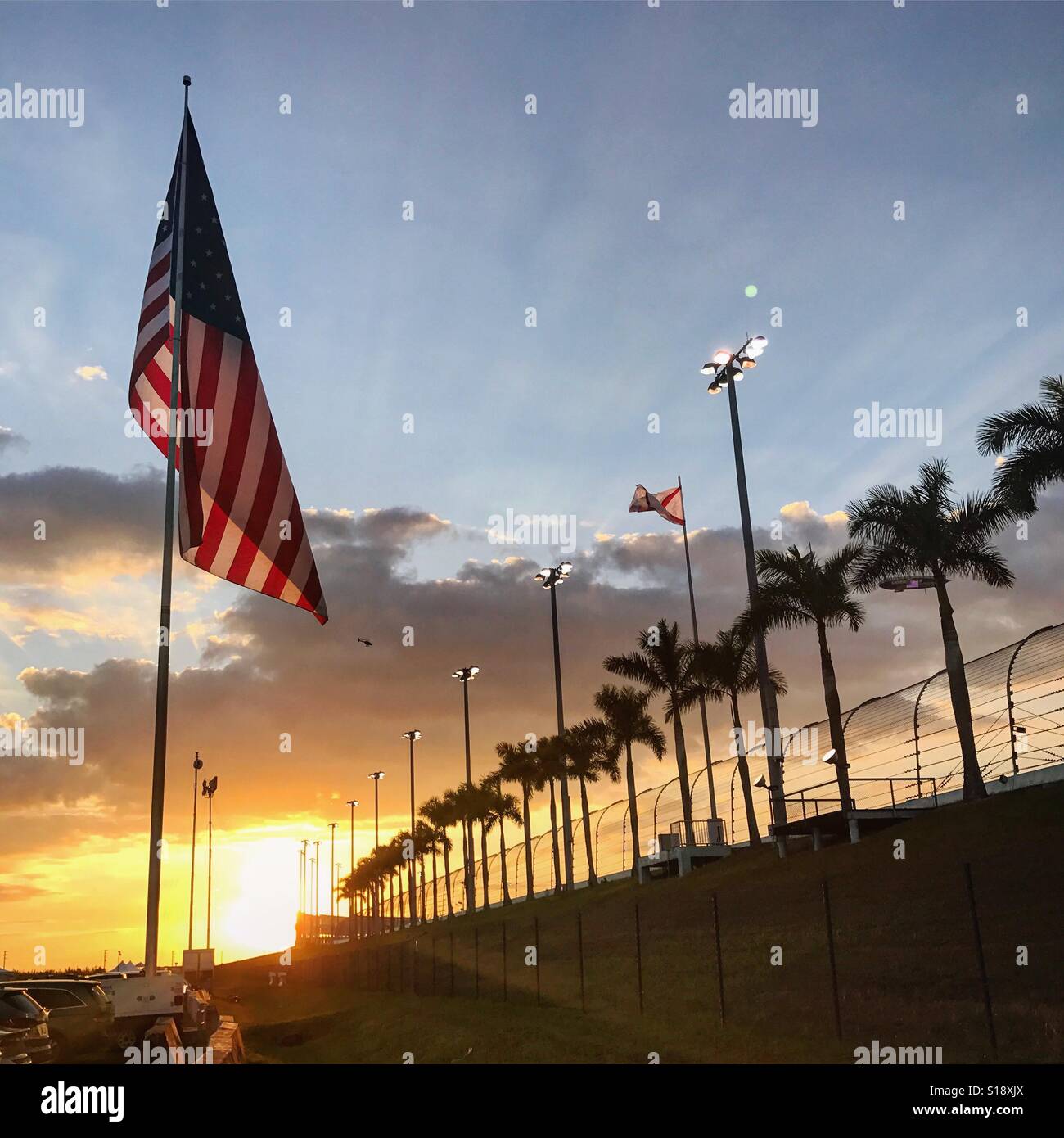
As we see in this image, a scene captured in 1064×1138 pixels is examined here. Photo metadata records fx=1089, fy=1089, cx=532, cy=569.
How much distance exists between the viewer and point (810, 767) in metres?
47.1

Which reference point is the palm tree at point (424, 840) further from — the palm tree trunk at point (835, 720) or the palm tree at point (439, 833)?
the palm tree trunk at point (835, 720)

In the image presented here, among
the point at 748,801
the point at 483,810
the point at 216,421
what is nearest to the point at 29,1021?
the point at 216,421

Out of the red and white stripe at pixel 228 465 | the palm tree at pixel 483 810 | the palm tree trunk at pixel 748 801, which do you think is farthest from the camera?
the palm tree at pixel 483 810

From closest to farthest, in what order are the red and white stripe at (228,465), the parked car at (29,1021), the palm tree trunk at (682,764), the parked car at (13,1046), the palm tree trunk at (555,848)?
1. the parked car at (13,1046)
2. the red and white stripe at (228,465)
3. the parked car at (29,1021)
4. the palm tree trunk at (682,764)
5. the palm tree trunk at (555,848)

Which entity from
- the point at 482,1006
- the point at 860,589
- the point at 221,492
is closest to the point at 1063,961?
the point at 482,1006

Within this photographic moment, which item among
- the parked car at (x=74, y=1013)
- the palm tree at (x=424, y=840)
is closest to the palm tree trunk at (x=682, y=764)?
the parked car at (x=74, y=1013)

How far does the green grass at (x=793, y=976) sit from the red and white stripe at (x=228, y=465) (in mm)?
9328

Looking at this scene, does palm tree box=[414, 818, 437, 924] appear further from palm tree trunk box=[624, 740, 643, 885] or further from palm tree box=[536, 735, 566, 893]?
palm tree trunk box=[624, 740, 643, 885]

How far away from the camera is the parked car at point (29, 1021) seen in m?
16.4

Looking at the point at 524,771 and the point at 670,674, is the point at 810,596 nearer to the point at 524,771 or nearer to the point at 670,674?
the point at 670,674

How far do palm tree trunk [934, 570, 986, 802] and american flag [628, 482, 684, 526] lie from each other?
599 inches

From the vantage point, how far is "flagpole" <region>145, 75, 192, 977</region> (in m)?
15.5

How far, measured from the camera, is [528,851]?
7956 cm
